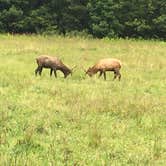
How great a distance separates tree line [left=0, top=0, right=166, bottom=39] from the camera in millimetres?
42250

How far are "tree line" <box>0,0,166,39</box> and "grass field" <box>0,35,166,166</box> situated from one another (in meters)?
21.4

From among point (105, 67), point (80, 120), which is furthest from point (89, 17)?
point (80, 120)

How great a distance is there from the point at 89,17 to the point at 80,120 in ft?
109

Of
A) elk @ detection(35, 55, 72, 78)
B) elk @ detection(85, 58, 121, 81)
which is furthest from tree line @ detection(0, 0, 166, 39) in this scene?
elk @ detection(35, 55, 72, 78)

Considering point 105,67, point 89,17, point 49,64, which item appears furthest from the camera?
point 89,17

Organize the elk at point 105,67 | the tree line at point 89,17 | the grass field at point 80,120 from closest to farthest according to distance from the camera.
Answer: the grass field at point 80,120 → the elk at point 105,67 → the tree line at point 89,17

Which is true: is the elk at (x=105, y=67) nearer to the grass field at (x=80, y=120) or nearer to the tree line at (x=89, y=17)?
the grass field at (x=80, y=120)

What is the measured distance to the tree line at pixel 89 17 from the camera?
4225 cm

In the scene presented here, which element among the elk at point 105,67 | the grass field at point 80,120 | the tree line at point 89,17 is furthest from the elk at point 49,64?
the tree line at point 89,17

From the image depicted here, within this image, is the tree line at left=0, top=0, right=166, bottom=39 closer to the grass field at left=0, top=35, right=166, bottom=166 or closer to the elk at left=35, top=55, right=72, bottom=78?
the grass field at left=0, top=35, right=166, bottom=166

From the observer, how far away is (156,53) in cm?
2908

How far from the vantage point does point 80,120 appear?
1148 cm

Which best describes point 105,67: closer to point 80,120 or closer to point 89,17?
point 80,120

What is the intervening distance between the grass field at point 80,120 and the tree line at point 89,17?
21435 mm
